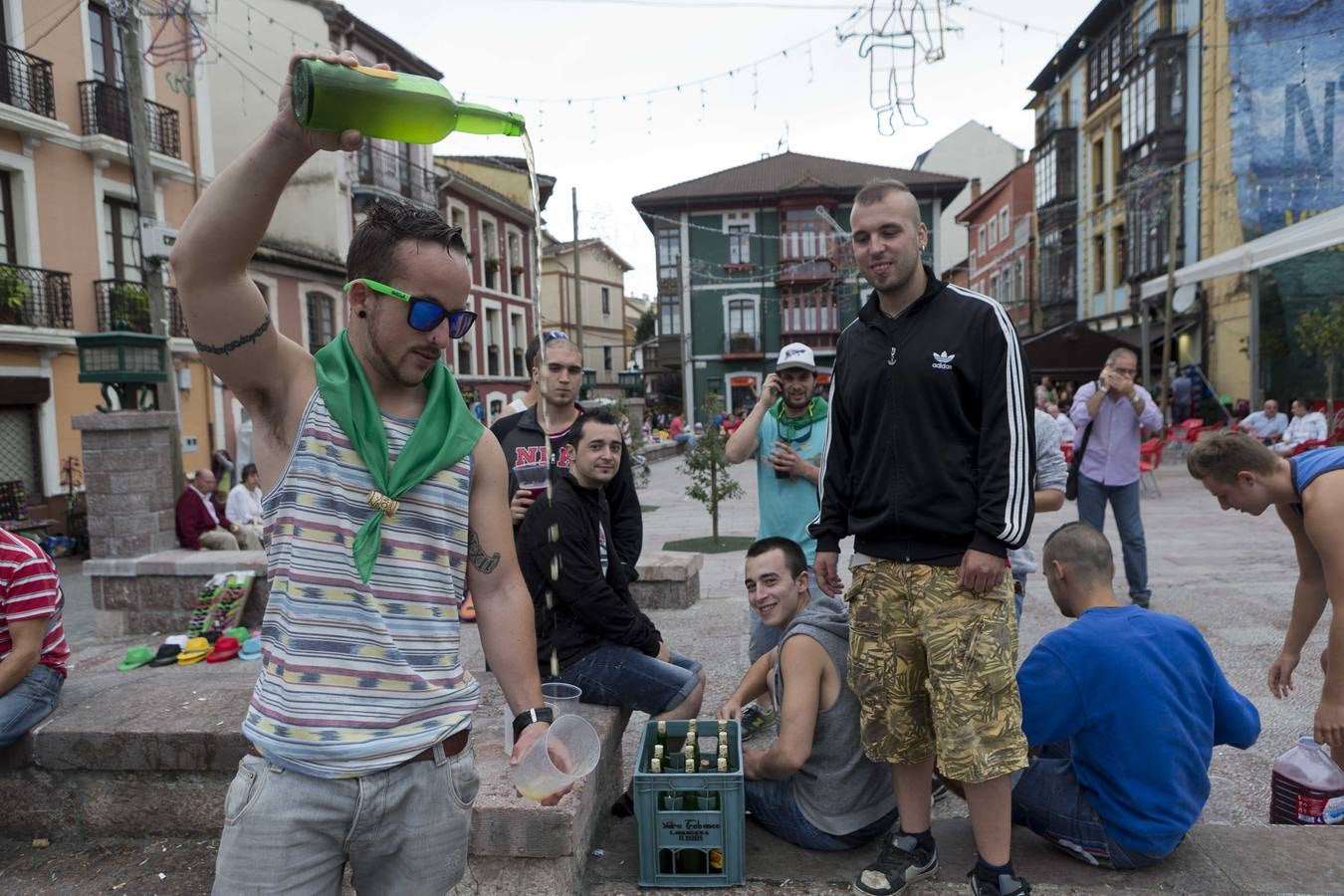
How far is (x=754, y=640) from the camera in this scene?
3.98 meters

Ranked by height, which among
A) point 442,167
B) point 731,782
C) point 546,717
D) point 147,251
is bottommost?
point 731,782

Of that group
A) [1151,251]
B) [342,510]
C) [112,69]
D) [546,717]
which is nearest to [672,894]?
[546,717]

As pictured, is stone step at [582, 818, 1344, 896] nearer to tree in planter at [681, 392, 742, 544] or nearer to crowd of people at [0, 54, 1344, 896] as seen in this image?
crowd of people at [0, 54, 1344, 896]

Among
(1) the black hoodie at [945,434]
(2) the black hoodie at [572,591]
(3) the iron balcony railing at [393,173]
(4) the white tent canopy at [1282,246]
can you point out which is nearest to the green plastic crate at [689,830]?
(2) the black hoodie at [572,591]

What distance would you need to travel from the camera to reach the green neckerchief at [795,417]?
4262 millimetres

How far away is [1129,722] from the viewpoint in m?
2.50

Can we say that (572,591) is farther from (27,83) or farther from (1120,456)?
(27,83)

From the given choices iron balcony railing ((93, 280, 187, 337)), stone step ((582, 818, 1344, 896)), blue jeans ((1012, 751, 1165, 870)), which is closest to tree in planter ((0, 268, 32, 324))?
iron balcony railing ((93, 280, 187, 337))

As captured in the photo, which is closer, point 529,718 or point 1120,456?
point 529,718

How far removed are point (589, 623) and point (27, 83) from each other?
1566 cm

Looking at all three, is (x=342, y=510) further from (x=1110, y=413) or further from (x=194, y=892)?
(x=1110, y=413)

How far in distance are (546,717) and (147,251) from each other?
10765mm

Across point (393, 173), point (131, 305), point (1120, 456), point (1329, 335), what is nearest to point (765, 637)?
point (1120, 456)

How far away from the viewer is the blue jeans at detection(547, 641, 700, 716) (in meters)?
3.12
